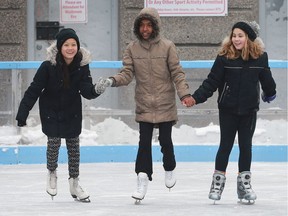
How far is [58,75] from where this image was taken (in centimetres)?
904

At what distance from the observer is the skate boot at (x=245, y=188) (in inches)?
353

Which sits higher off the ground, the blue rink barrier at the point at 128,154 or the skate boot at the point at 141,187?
the skate boot at the point at 141,187

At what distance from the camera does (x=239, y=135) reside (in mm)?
9117

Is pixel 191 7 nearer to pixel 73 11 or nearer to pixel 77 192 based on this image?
pixel 73 11

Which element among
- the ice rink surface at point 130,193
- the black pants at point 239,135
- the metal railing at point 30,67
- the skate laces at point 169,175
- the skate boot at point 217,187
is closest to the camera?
the ice rink surface at point 130,193

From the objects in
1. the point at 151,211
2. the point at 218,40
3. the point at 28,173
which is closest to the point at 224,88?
the point at 151,211

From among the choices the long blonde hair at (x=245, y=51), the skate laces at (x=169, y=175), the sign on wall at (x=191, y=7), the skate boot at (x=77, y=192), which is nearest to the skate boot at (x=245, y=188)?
the skate laces at (x=169, y=175)

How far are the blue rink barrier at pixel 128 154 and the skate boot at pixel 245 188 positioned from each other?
12.5 ft

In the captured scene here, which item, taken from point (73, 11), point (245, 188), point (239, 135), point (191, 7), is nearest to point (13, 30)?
point (73, 11)

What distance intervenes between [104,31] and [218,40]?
56.7 inches

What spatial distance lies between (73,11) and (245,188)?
6980 millimetres

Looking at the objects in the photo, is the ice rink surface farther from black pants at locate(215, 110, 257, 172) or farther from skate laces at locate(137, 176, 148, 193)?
black pants at locate(215, 110, 257, 172)

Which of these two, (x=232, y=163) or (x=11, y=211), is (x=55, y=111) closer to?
(x=11, y=211)

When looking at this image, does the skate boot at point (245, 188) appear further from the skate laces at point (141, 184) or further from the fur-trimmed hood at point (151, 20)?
the fur-trimmed hood at point (151, 20)
